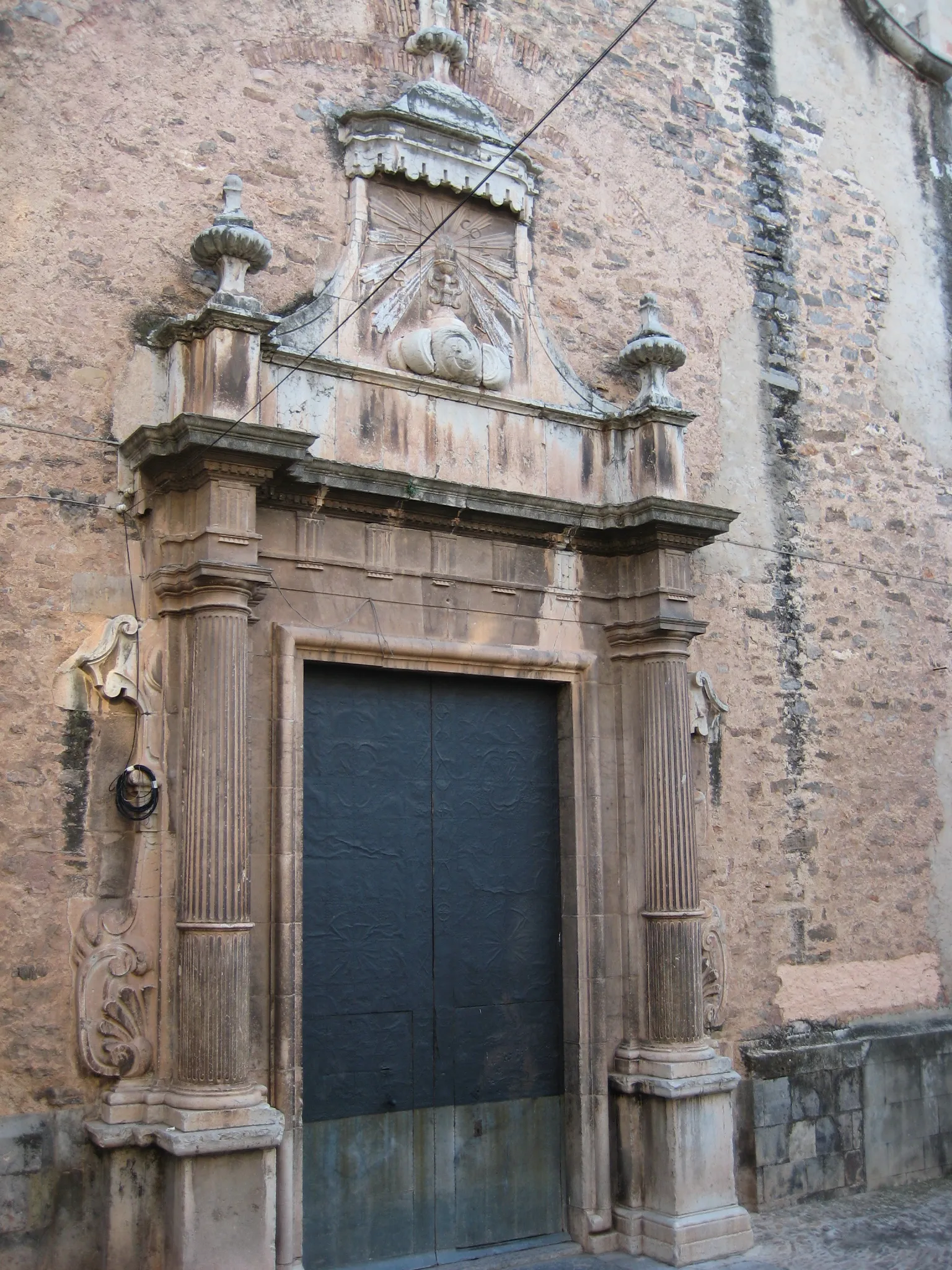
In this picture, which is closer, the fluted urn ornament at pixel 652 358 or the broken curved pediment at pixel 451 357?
the broken curved pediment at pixel 451 357

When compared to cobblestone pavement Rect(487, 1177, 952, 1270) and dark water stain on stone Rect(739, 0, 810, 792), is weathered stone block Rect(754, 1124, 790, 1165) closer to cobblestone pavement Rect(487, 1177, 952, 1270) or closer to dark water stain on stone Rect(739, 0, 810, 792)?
cobblestone pavement Rect(487, 1177, 952, 1270)

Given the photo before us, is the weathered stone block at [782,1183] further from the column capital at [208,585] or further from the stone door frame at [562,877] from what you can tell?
the column capital at [208,585]

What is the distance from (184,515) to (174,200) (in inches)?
63.6

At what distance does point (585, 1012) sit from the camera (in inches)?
273

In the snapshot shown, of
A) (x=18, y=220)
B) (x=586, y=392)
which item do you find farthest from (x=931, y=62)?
(x=18, y=220)

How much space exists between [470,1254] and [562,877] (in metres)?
1.89

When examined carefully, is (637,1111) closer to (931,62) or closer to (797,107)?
(797,107)

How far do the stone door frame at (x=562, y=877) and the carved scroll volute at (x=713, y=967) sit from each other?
80 cm

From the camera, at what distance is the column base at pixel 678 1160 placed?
6602 mm

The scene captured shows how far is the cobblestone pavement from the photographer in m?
6.54

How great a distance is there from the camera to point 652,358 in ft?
24.7

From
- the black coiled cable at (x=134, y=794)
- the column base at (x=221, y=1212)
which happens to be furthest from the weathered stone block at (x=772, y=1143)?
the black coiled cable at (x=134, y=794)

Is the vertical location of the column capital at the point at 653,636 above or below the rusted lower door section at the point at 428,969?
above

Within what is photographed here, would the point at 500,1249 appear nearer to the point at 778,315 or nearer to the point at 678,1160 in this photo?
the point at 678,1160
